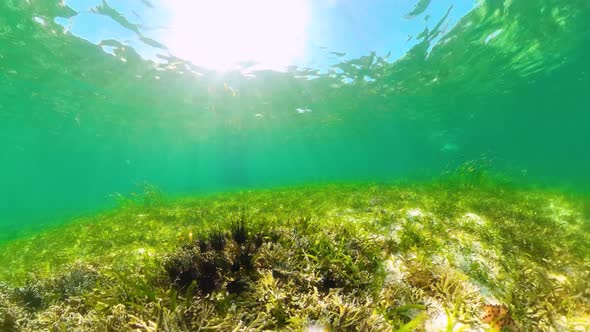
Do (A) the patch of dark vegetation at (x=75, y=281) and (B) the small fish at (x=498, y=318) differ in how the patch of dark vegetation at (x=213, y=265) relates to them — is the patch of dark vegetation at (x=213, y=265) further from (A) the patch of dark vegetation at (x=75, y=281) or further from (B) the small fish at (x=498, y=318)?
(B) the small fish at (x=498, y=318)

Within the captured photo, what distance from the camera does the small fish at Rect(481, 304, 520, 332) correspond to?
2.89m

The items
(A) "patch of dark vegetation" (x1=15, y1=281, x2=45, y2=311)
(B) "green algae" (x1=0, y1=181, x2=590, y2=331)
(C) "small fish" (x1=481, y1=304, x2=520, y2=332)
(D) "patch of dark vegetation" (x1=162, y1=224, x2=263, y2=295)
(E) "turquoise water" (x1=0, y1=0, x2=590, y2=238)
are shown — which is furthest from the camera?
(E) "turquoise water" (x1=0, y1=0, x2=590, y2=238)

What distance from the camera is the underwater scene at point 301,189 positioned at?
298 centimetres

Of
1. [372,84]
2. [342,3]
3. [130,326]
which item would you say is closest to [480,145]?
[372,84]

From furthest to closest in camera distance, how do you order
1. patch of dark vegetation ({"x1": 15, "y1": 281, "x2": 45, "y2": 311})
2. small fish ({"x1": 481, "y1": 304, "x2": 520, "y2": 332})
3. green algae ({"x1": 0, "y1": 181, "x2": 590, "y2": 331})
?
1. patch of dark vegetation ({"x1": 15, "y1": 281, "x2": 45, "y2": 311})
2. small fish ({"x1": 481, "y1": 304, "x2": 520, "y2": 332})
3. green algae ({"x1": 0, "y1": 181, "x2": 590, "y2": 331})

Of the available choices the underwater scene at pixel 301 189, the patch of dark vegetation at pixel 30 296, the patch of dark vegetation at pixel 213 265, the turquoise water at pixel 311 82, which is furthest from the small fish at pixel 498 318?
the turquoise water at pixel 311 82

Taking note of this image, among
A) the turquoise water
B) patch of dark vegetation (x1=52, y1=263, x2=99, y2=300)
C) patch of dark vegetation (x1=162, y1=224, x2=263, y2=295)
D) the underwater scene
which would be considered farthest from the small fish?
the turquoise water

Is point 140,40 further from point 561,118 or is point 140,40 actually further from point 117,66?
point 561,118

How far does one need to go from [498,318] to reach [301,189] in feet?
34.1

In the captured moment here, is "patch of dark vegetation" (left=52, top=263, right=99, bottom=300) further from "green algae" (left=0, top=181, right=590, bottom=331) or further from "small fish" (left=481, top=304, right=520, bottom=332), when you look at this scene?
"small fish" (left=481, top=304, right=520, bottom=332)

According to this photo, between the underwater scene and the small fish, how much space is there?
17mm

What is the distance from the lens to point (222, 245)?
3.61m

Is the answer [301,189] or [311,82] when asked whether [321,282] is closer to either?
[301,189]

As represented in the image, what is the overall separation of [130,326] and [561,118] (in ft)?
254
